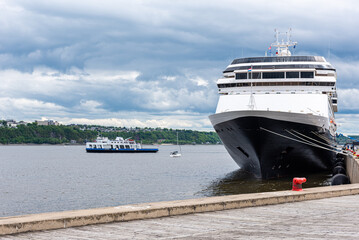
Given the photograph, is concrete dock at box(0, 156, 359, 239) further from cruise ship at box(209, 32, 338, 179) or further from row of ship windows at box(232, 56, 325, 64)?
row of ship windows at box(232, 56, 325, 64)

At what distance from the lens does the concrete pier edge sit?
847cm

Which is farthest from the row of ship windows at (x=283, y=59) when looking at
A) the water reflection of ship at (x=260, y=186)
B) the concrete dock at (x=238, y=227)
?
the concrete dock at (x=238, y=227)

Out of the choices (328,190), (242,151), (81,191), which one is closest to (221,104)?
(242,151)

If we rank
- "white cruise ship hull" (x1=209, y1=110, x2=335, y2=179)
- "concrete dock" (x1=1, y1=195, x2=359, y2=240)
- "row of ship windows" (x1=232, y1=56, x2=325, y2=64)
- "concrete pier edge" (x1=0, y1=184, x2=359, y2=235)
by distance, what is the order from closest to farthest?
"concrete dock" (x1=1, y1=195, x2=359, y2=240)
"concrete pier edge" (x1=0, y1=184, x2=359, y2=235)
"white cruise ship hull" (x1=209, y1=110, x2=335, y2=179)
"row of ship windows" (x1=232, y1=56, x2=325, y2=64)

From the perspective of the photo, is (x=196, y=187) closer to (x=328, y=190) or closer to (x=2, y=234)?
(x=328, y=190)

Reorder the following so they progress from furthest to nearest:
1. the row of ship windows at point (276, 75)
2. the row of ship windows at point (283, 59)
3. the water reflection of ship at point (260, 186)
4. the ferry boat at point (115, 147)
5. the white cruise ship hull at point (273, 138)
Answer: the ferry boat at point (115, 147) < the row of ship windows at point (283, 59) < the row of ship windows at point (276, 75) < the water reflection of ship at point (260, 186) < the white cruise ship hull at point (273, 138)

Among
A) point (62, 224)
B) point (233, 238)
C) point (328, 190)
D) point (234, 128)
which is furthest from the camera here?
point (234, 128)

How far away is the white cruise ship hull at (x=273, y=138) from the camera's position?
96.3ft

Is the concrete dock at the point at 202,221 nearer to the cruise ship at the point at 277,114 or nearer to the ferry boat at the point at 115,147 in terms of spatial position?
the cruise ship at the point at 277,114

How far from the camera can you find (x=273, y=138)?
1188 inches

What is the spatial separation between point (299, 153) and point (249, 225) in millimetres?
24504

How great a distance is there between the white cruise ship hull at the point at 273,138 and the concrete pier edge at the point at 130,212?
52.6 ft

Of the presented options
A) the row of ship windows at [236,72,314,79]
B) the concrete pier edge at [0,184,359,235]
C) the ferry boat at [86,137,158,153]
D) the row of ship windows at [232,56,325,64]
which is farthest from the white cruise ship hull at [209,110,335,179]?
the ferry boat at [86,137,158,153]

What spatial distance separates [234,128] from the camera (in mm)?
30734
